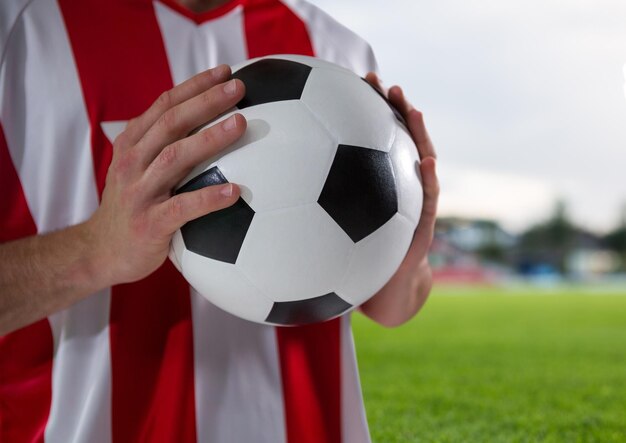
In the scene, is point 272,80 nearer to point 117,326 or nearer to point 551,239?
point 117,326

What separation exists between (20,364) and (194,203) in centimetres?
55

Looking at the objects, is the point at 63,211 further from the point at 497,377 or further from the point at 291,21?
the point at 497,377

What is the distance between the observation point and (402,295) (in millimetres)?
1358

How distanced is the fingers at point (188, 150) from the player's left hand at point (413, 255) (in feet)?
1.36

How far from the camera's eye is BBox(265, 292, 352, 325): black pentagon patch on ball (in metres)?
1.02

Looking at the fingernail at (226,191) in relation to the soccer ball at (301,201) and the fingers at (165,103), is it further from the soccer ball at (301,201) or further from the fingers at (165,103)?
the fingers at (165,103)

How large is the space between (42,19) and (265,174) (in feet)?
2.02

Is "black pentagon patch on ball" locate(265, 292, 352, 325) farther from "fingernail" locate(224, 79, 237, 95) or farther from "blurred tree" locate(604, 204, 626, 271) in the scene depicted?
"blurred tree" locate(604, 204, 626, 271)

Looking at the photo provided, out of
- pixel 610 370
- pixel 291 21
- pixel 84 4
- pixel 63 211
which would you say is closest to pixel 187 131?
pixel 63 211

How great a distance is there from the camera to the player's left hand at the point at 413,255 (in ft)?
3.90

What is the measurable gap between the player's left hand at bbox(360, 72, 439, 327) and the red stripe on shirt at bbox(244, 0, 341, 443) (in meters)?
0.14

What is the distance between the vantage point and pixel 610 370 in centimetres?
432

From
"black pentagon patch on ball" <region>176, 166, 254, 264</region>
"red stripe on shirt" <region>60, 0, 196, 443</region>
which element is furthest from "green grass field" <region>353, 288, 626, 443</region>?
"black pentagon patch on ball" <region>176, 166, 254, 264</region>

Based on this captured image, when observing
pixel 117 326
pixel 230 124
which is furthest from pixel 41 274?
pixel 230 124
